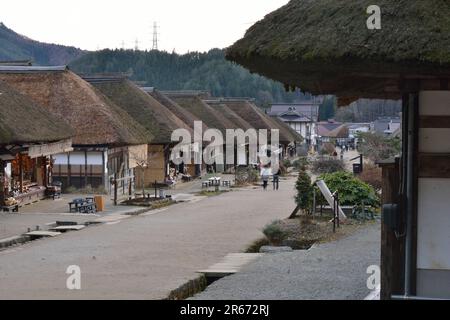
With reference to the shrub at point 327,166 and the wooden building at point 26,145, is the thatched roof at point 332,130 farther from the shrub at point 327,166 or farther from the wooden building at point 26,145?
the wooden building at point 26,145

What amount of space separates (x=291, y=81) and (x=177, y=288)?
3.83 meters

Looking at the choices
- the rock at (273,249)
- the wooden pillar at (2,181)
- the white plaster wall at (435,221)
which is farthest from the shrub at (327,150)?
the white plaster wall at (435,221)

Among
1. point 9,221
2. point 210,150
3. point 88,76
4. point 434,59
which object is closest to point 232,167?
point 210,150

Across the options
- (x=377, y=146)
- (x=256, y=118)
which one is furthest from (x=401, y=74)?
(x=256, y=118)

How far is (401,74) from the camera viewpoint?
25.7ft

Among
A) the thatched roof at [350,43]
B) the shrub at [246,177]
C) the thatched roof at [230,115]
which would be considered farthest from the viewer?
the thatched roof at [230,115]

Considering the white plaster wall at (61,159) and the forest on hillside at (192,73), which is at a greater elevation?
the forest on hillside at (192,73)

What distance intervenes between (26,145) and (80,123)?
21.6ft

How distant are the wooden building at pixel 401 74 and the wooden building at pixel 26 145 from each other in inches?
674

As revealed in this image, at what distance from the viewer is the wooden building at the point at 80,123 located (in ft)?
110

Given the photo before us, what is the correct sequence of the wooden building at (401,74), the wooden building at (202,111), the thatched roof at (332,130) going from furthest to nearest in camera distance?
1. the thatched roof at (332,130)
2. the wooden building at (202,111)
3. the wooden building at (401,74)
